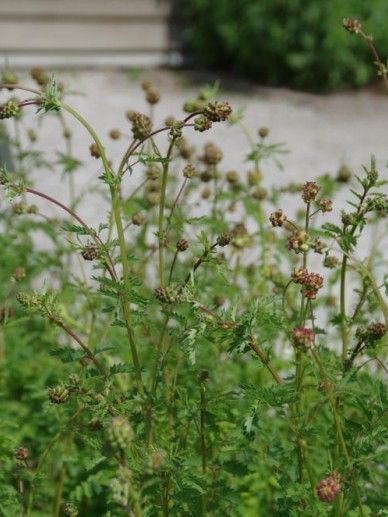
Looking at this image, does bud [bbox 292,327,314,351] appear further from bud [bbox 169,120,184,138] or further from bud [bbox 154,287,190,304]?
bud [bbox 169,120,184,138]

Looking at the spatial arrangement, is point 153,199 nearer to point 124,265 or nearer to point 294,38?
point 124,265

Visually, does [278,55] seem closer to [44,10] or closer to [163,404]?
[44,10]

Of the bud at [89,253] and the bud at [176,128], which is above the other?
the bud at [176,128]

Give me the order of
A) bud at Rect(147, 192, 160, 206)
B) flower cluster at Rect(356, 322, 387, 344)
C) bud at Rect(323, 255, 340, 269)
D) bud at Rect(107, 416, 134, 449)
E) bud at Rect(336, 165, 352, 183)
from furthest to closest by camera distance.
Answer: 1. bud at Rect(336, 165, 352, 183)
2. bud at Rect(147, 192, 160, 206)
3. bud at Rect(323, 255, 340, 269)
4. flower cluster at Rect(356, 322, 387, 344)
5. bud at Rect(107, 416, 134, 449)

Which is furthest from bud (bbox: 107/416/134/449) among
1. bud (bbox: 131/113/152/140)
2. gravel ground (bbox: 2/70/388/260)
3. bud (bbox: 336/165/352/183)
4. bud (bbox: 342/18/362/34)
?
gravel ground (bbox: 2/70/388/260)

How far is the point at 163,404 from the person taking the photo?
4.92 ft

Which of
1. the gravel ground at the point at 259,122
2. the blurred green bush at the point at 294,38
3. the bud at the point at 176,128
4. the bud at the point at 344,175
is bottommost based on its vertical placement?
the bud at the point at 176,128

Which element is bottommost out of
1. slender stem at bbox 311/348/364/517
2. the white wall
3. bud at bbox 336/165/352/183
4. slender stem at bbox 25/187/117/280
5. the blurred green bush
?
slender stem at bbox 311/348/364/517

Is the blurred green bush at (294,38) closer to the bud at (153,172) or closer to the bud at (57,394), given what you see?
the bud at (153,172)

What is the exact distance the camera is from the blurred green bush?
588 cm

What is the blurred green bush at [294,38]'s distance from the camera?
5.88 meters

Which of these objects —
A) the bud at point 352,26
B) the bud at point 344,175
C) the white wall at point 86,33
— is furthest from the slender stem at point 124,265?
the white wall at point 86,33

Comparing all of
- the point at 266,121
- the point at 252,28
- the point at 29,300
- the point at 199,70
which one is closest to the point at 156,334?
the point at 29,300

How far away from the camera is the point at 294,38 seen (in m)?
6.05
